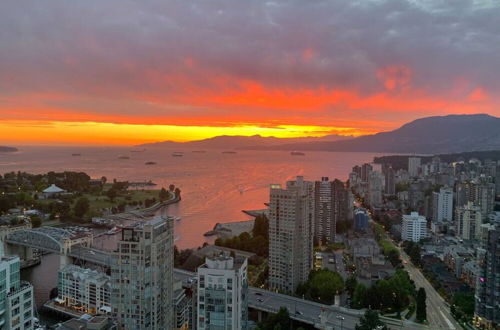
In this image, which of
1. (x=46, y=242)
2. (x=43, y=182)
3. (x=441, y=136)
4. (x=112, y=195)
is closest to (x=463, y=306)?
(x=46, y=242)

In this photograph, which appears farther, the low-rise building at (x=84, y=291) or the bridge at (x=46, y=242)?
the bridge at (x=46, y=242)

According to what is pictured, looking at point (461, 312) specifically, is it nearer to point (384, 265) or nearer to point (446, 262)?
point (384, 265)

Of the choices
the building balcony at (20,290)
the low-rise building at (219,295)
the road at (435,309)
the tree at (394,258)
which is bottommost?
the road at (435,309)

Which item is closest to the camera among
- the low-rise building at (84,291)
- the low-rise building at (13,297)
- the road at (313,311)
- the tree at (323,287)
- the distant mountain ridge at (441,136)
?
the low-rise building at (13,297)

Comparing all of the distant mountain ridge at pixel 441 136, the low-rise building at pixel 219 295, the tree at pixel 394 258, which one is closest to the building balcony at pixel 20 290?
the low-rise building at pixel 219 295

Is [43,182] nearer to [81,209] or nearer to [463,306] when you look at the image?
[81,209]

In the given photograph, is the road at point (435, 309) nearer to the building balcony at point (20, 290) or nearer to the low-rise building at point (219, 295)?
the low-rise building at point (219, 295)

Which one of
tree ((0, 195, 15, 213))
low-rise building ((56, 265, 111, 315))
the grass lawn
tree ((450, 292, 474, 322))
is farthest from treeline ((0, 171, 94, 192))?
tree ((450, 292, 474, 322))
